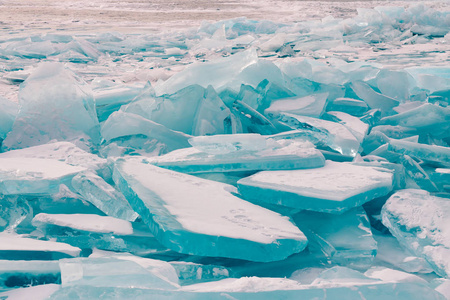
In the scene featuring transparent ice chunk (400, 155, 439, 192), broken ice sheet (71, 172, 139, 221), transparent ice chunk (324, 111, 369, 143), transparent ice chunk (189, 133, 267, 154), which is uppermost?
transparent ice chunk (189, 133, 267, 154)

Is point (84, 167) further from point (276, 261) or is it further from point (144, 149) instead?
point (276, 261)

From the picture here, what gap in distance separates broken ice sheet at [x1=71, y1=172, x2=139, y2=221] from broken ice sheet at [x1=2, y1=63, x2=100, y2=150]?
60cm

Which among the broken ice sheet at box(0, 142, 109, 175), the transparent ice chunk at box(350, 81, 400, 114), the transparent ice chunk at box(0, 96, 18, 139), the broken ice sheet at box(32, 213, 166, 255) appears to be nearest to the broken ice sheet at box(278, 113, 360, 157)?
the transparent ice chunk at box(350, 81, 400, 114)

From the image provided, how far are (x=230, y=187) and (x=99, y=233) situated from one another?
0.40m

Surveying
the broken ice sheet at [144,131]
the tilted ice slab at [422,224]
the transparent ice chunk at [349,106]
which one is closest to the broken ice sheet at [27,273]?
the tilted ice slab at [422,224]

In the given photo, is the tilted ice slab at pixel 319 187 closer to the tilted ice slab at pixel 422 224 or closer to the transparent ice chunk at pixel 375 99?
the tilted ice slab at pixel 422 224

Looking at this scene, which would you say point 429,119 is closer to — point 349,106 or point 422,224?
point 349,106

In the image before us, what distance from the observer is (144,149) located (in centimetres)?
186

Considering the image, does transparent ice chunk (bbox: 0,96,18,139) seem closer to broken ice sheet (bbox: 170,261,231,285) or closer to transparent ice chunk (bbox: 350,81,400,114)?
broken ice sheet (bbox: 170,261,231,285)

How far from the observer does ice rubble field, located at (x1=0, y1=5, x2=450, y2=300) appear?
3.19ft

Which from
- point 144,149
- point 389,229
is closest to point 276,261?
point 389,229

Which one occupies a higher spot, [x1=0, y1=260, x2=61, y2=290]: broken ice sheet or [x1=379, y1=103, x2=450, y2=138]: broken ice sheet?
[x1=0, y1=260, x2=61, y2=290]: broken ice sheet

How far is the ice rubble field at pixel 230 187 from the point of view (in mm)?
973

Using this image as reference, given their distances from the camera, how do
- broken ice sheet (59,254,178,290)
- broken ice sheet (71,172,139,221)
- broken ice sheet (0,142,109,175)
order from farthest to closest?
1. broken ice sheet (0,142,109,175)
2. broken ice sheet (71,172,139,221)
3. broken ice sheet (59,254,178,290)
